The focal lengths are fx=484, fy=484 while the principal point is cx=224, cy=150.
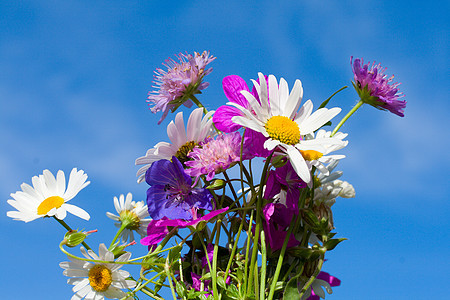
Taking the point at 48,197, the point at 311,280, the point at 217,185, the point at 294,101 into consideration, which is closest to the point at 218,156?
the point at 217,185

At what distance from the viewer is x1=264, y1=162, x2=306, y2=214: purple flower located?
0.83 meters

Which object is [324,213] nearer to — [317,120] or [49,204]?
[317,120]

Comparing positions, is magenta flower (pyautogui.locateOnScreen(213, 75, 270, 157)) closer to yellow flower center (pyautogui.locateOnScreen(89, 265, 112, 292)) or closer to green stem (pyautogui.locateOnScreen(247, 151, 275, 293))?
green stem (pyautogui.locateOnScreen(247, 151, 275, 293))

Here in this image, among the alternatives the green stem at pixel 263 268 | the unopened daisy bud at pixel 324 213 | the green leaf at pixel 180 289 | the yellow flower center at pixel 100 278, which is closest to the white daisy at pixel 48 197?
→ the yellow flower center at pixel 100 278

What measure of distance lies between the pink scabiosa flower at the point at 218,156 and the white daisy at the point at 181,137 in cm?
10

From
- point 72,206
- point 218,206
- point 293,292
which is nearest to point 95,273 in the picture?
point 72,206

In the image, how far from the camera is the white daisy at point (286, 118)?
0.74 metres

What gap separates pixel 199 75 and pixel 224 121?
0.62 feet

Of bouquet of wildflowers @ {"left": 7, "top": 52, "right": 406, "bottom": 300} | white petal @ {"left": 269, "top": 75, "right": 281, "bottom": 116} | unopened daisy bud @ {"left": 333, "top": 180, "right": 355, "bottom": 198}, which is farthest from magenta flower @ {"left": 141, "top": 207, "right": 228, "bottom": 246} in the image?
unopened daisy bud @ {"left": 333, "top": 180, "right": 355, "bottom": 198}

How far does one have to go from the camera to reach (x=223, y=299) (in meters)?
0.78

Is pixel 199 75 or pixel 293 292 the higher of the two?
pixel 199 75

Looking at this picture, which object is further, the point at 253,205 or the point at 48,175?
the point at 48,175

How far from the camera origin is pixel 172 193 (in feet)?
2.93

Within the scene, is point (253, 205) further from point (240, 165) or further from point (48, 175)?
point (48, 175)
